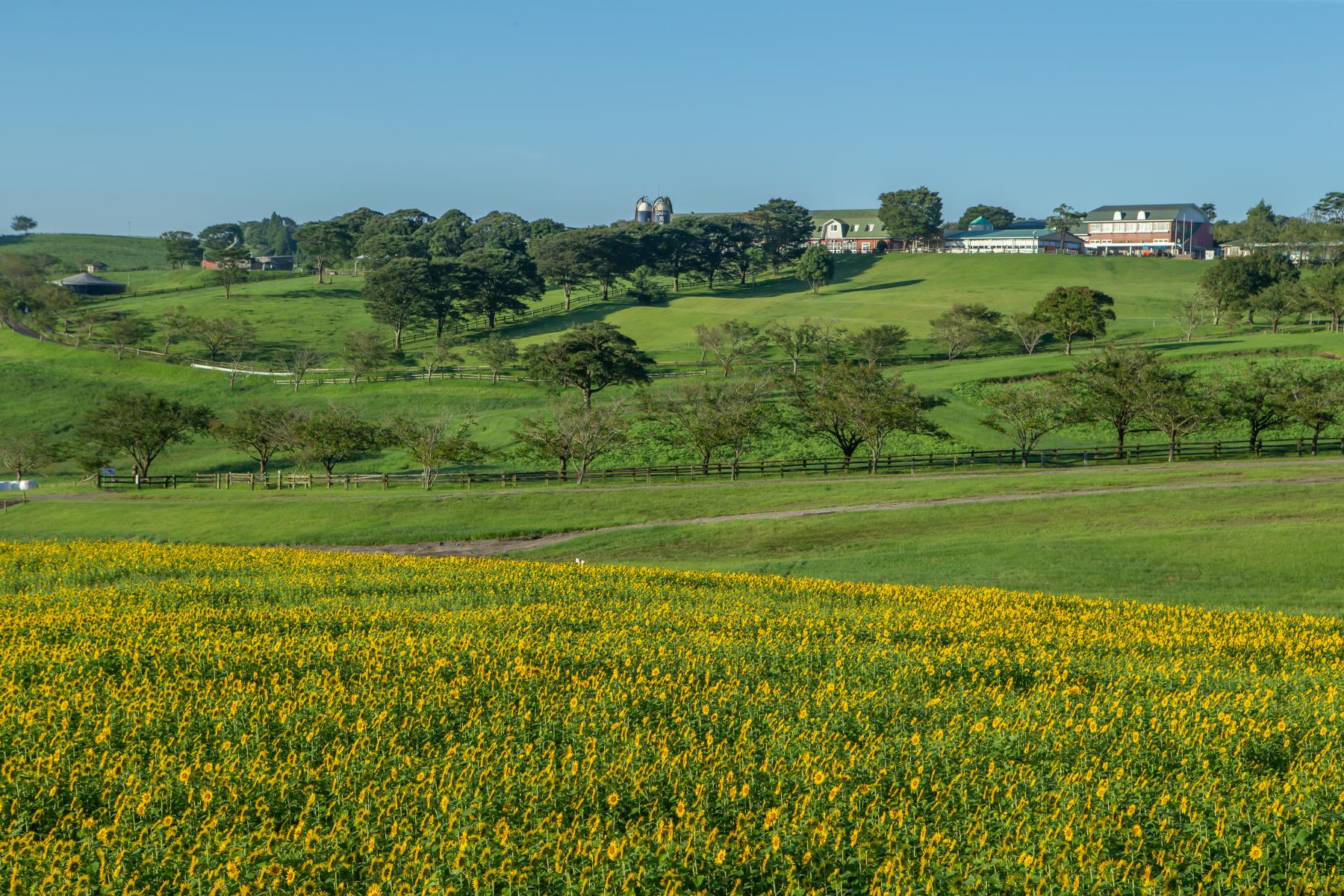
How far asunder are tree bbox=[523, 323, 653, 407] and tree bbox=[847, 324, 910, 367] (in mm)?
30329

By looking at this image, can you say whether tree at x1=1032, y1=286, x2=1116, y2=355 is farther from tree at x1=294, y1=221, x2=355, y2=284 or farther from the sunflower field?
tree at x1=294, y1=221, x2=355, y2=284

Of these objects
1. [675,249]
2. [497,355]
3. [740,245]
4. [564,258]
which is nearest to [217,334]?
[497,355]

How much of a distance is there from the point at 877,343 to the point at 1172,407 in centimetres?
4042

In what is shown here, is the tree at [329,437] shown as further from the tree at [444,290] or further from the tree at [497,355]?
the tree at [444,290]

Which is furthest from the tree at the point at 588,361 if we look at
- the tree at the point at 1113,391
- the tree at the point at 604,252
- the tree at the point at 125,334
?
the tree at the point at 604,252

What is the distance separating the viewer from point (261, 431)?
68.8 metres

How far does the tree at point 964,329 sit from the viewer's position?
343 feet

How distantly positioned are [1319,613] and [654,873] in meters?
21.5

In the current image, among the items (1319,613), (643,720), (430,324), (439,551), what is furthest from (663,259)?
(643,720)

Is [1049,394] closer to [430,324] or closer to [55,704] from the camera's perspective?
[55,704]

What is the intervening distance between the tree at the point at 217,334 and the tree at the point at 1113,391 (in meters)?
82.5

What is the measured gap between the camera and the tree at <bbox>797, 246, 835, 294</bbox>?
160m

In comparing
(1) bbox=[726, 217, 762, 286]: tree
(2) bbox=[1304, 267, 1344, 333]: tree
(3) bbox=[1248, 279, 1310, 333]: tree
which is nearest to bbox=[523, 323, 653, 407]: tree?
(2) bbox=[1304, 267, 1344, 333]: tree

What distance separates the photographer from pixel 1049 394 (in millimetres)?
68188
